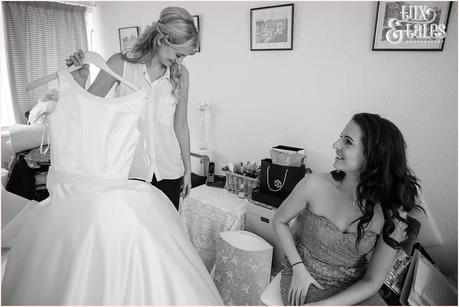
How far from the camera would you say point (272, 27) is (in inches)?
81.4

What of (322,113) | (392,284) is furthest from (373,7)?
(392,284)

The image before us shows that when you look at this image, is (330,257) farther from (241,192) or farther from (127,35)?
(127,35)

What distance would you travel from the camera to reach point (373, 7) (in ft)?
5.62

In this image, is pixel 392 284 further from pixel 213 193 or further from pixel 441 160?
pixel 213 193

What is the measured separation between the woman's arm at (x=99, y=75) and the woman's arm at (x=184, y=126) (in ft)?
1.03

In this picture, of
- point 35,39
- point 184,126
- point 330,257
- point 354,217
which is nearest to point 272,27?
point 184,126

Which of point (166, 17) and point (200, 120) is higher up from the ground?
point (166, 17)

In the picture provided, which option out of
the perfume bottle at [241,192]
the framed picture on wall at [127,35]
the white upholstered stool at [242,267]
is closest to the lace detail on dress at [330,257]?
the white upholstered stool at [242,267]

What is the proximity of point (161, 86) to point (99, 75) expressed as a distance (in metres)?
0.28

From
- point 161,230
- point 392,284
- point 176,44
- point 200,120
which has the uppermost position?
point 176,44

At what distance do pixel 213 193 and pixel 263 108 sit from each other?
0.73m

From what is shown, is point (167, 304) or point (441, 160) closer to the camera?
point (167, 304)

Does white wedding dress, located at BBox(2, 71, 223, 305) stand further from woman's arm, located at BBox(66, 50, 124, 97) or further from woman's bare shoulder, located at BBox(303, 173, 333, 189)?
woman's bare shoulder, located at BBox(303, 173, 333, 189)

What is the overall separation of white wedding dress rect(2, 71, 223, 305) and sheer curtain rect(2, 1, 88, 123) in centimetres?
266
